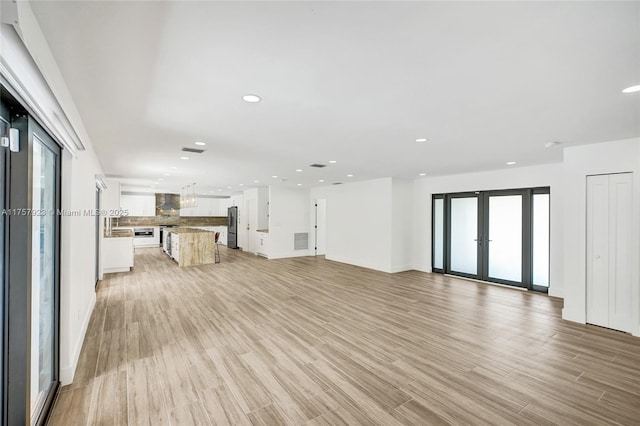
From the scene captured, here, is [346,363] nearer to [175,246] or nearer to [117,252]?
[117,252]

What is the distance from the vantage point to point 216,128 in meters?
3.30

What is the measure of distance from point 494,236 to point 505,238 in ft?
0.73

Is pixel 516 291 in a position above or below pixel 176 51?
below

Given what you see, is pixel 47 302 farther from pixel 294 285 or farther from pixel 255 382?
pixel 294 285

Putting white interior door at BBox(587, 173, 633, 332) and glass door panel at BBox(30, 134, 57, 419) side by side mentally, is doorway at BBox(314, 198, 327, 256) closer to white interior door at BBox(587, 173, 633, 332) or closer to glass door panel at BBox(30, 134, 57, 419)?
white interior door at BBox(587, 173, 633, 332)

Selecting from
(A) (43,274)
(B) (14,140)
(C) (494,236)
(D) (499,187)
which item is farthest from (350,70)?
(C) (494,236)

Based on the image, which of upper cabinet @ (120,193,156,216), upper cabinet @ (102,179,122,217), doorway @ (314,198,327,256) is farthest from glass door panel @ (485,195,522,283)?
upper cabinet @ (120,193,156,216)

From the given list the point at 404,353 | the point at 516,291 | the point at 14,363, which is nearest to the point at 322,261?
the point at 516,291

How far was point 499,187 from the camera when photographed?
20.5 ft

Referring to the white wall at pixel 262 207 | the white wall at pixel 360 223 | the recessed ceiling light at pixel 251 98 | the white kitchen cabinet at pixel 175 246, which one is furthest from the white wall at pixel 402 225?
the white kitchen cabinet at pixel 175 246

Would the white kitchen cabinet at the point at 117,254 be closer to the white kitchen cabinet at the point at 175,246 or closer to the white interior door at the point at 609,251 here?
the white kitchen cabinet at the point at 175,246

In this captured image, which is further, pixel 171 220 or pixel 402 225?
pixel 171 220

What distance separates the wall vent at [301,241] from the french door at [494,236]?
462cm

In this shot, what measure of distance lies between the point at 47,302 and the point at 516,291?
7172 millimetres
